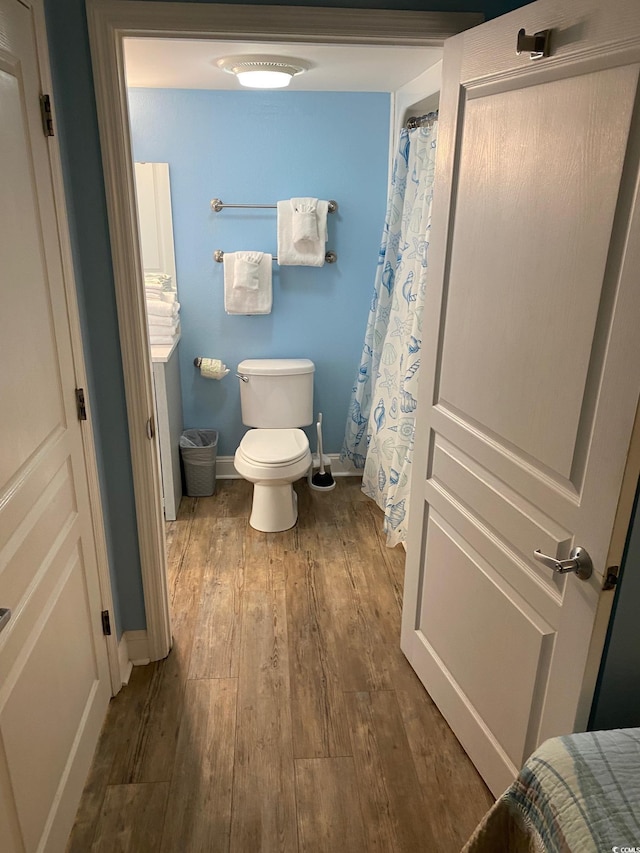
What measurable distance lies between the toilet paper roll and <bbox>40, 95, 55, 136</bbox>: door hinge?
197 centimetres

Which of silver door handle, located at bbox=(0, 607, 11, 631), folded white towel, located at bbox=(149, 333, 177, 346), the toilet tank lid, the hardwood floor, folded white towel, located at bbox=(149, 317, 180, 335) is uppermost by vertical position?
folded white towel, located at bbox=(149, 317, 180, 335)

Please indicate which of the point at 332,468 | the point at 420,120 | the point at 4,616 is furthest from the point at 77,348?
the point at 332,468

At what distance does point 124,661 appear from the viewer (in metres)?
2.15

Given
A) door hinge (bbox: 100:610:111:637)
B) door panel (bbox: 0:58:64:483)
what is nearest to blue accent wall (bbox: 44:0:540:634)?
door hinge (bbox: 100:610:111:637)

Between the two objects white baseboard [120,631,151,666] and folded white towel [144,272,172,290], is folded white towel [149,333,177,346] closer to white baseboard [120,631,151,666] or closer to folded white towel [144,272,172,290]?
folded white towel [144,272,172,290]

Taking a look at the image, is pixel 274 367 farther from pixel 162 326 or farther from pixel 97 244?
pixel 97 244

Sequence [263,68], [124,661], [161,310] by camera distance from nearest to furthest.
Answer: [124,661] < [263,68] < [161,310]

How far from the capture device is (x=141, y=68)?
2580 millimetres

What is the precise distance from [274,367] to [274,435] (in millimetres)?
381

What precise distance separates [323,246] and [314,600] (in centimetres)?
183

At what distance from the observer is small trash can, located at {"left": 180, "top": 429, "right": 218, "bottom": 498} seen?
338cm

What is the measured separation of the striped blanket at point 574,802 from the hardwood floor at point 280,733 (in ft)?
1.79

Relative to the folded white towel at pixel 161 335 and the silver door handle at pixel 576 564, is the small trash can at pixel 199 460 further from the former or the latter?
the silver door handle at pixel 576 564

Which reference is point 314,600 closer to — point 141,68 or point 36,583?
point 36,583
